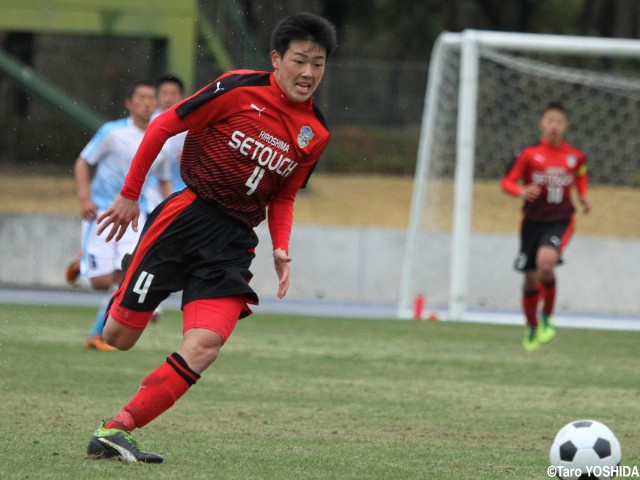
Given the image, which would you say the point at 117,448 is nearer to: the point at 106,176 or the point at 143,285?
the point at 143,285

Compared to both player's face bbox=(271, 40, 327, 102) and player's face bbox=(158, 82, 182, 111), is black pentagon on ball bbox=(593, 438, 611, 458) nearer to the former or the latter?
player's face bbox=(271, 40, 327, 102)

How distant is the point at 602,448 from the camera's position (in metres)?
4.72

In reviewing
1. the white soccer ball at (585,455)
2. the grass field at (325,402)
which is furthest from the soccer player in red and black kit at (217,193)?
the white soccer ball at (585,455)

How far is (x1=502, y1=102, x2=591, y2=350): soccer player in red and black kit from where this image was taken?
38.5 feet

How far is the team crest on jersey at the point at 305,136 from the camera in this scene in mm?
5492

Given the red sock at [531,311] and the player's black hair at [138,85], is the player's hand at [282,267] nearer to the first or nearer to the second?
the player's black hair at [138,85]

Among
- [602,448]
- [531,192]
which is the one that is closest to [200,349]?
[602,448]

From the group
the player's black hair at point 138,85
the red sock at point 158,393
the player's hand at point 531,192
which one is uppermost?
the player's black hair at point 138,85

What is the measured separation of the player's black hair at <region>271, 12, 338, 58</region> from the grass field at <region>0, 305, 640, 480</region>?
190 centimetres

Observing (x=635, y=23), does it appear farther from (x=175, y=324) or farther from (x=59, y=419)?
(x=59, y=419)

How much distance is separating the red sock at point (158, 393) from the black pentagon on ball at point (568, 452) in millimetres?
1610

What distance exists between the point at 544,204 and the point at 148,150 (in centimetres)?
736

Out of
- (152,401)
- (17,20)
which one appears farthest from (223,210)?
(17,20)

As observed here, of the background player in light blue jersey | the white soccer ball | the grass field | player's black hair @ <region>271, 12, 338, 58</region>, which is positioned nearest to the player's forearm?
player's black hair @ <region>271, 12, 338, 58</region>
